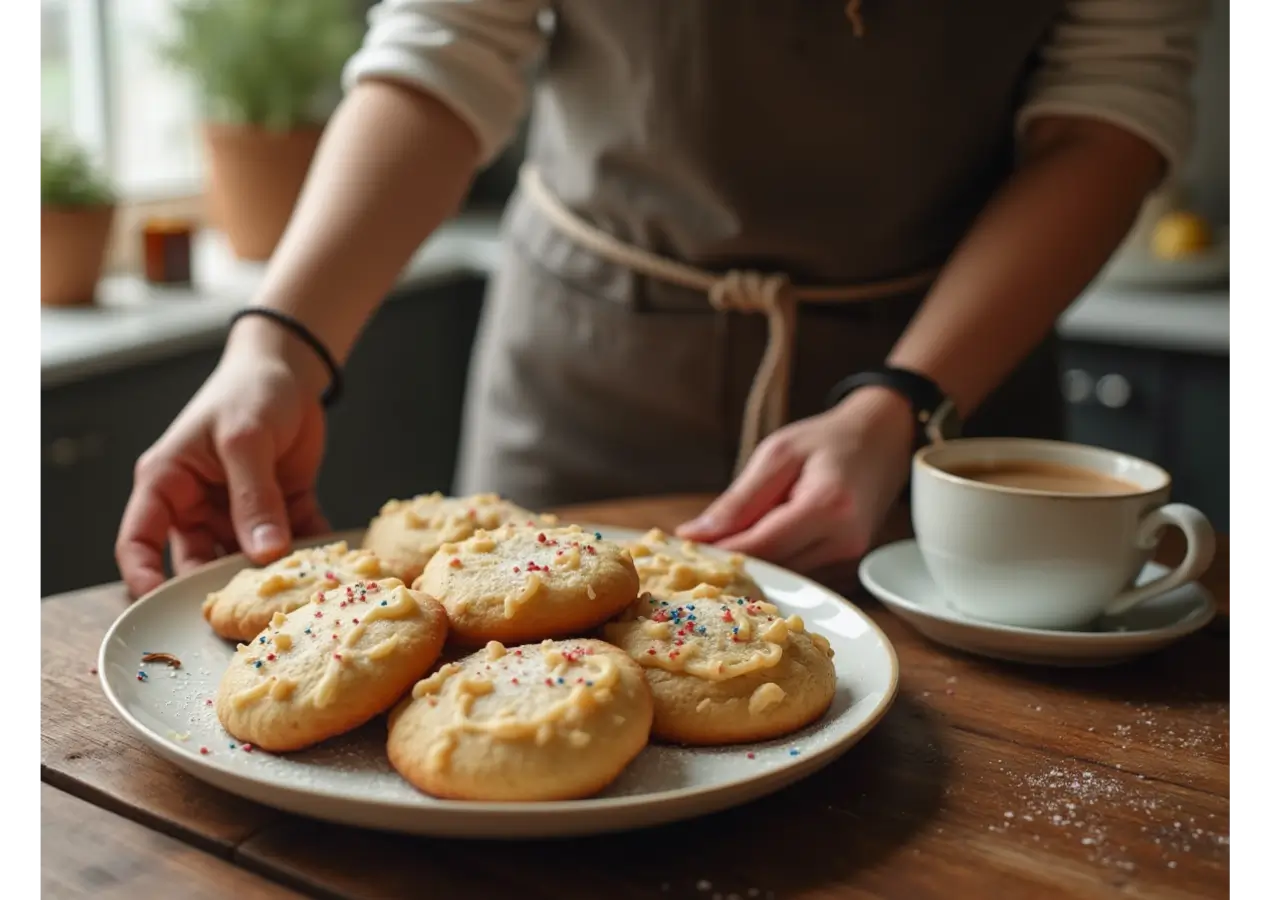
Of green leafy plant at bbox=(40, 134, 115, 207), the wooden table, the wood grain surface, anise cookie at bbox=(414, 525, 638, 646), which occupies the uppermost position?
green leafy plant at bbox=(40, 134, 115, 207)

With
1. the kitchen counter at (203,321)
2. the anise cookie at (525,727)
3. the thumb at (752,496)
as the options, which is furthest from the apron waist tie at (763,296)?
the kitchen counter at (203,321)

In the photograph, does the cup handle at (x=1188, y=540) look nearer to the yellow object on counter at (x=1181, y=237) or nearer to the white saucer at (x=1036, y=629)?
the white saucer at (x=1036, y=629)

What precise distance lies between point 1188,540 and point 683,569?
0.34 metres

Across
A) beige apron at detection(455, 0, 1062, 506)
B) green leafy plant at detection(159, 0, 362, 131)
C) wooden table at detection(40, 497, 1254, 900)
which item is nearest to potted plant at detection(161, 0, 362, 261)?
green leafy plant at detection(159, 0, 362, 131)

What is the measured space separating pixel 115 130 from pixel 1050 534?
2332mm

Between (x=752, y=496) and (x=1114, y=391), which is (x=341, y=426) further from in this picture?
(x=752, y=496)

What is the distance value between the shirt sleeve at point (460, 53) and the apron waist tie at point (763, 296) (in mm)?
180

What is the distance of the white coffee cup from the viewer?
83cm

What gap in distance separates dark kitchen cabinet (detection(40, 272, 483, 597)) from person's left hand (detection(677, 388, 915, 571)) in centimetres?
116

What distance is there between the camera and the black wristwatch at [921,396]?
1069mm

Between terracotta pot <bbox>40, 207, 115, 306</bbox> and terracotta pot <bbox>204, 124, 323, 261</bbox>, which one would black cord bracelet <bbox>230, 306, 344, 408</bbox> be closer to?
terracotta pot <bbox>40, 207, 115, 306</bbox>

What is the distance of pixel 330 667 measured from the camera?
0.66m

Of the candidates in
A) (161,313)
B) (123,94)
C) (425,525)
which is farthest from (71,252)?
(425,525)
